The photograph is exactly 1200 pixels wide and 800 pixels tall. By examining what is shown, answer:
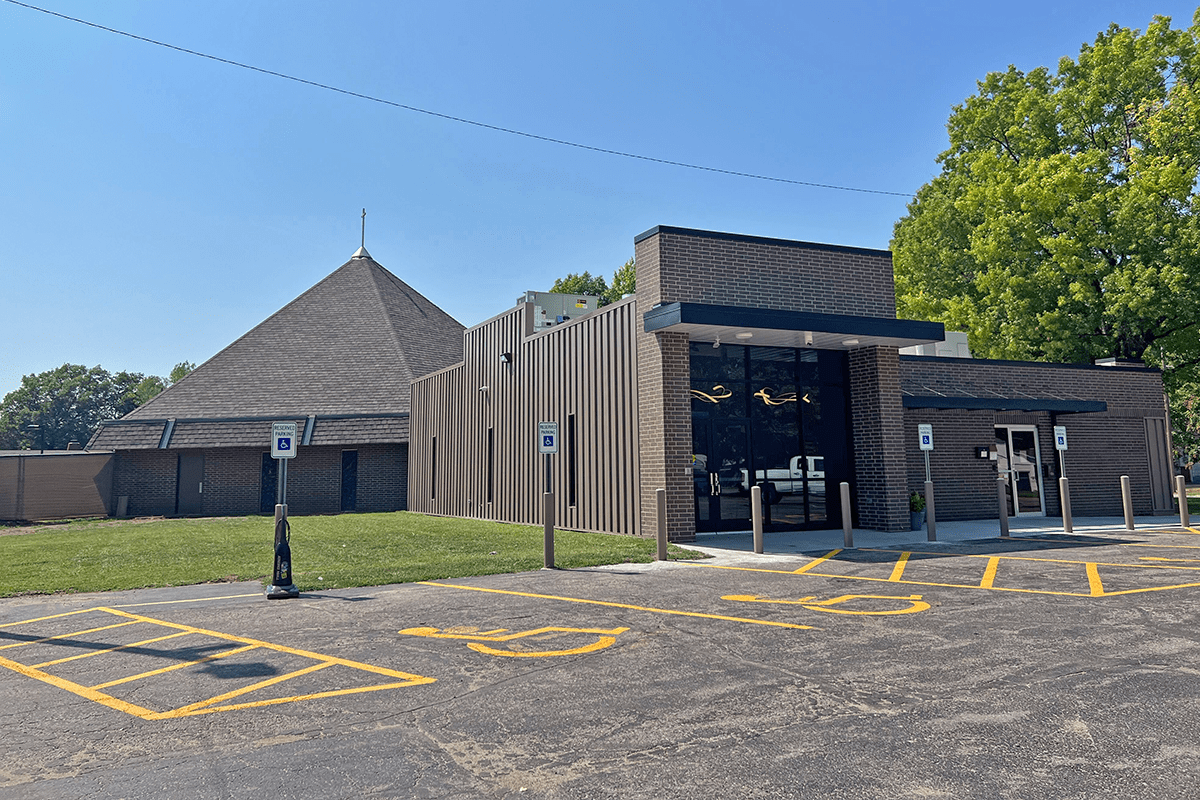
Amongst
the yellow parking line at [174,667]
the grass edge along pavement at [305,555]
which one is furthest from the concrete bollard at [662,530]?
the yellow parking line at [174,667]

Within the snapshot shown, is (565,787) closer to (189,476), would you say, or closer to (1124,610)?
(1124,610)

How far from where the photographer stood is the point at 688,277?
15.1m

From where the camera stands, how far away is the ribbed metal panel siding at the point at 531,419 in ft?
52.5

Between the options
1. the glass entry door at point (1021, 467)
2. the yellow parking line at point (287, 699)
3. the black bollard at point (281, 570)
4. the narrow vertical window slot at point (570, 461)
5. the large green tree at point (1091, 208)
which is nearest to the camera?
the yellow parking line at point (287, 699)

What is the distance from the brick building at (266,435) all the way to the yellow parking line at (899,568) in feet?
73.4

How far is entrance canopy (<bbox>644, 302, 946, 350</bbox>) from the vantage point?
1396 cm

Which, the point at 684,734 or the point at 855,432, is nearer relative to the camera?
the point at 684,734

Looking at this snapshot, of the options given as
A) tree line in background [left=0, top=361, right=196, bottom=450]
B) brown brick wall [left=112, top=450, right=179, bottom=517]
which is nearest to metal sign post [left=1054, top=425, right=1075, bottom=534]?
brown brick wall [left=112, top=450, right=179, bottom=517]

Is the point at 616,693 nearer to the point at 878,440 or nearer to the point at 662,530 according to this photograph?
the point at 662,530

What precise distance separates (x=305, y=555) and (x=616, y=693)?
1022 cm

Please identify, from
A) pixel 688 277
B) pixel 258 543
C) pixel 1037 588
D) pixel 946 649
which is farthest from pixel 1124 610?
pixel 258 543

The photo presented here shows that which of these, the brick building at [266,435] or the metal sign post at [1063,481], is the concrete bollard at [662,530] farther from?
the brick building at [266,435]

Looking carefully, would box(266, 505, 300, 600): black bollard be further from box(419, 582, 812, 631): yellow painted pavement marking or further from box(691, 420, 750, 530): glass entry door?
box(691, 420, 750, 530): glass entry door

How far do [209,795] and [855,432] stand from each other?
15.4 m
